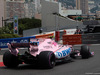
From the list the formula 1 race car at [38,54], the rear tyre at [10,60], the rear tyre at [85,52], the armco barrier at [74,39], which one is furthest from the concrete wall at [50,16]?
the rear tyre at [10,60]

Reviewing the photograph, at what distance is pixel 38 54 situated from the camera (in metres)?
10.6

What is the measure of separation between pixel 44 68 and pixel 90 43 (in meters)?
14.9

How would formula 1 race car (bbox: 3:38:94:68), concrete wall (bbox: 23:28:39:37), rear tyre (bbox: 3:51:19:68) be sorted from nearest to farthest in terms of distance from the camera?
formula 1 race car (bbox: 3:38:94:68) < rear tyre (bbox: 3:51:19:68) < concrete wall (bbox: 23:28:39:37)

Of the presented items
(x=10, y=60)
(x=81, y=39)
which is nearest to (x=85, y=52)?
(x=10, y=60)

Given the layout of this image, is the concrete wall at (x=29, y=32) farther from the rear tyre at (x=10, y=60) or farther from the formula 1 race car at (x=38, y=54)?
the rear tyre at (x=10, y=60)

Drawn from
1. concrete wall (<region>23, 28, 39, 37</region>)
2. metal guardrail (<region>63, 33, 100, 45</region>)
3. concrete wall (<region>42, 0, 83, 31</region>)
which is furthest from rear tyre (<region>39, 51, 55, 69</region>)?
concrete wall (<region>42, 0, 83, 31</region>)

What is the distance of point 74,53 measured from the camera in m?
13.6

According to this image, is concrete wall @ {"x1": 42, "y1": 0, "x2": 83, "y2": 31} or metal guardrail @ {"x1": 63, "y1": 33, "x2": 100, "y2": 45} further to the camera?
concrete wall @ {"x1": 42, "y1": 0, "x2": 83, "y2": 31}

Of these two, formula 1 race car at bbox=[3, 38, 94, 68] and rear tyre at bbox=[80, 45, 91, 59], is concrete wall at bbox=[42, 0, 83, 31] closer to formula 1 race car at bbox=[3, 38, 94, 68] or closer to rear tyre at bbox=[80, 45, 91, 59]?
rear tyre at bbox=[80, 45, 91, 59]

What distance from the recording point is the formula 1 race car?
10402 mm

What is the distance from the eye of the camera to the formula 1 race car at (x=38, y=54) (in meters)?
10.4

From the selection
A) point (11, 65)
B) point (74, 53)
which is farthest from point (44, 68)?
point (74, 53)

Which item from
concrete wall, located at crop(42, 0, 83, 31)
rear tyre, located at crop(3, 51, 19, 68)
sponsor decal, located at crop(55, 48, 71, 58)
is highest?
concrete wall, located at crop(42, 0, 83, 31)

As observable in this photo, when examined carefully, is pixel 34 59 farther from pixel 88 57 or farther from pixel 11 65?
pixel 88 57
